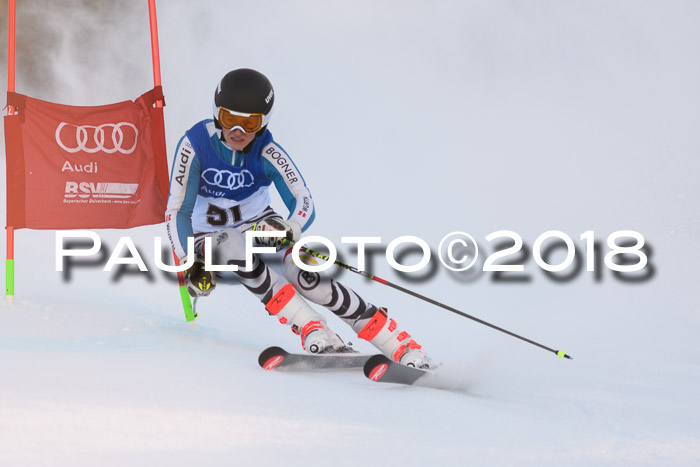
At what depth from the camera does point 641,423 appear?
9.37 feet

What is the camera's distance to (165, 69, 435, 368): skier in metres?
3.29

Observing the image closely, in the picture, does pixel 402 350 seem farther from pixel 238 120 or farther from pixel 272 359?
pixel 238 120

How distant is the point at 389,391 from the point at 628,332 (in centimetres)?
268

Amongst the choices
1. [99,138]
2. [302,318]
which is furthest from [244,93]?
[99,138]

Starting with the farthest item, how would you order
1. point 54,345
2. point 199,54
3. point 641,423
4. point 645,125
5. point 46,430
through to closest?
1. point 199,54
2. point 645,125
3. point 54,345
4. point 641,423
5. point 46,430

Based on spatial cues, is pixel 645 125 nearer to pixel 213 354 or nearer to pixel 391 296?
pixel 391 296

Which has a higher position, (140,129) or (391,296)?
(140,129)

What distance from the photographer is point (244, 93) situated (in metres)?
3.24

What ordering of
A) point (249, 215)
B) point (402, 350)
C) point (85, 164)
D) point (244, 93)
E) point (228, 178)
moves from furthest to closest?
point (85, 164)
point (249, 215)
point (228, 178)
point (402, 350)
point (244, 93)

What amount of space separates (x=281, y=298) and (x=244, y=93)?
0.92m

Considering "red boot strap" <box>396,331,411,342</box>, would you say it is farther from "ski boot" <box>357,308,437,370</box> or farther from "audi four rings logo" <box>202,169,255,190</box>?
"audi four rings logo" <box>202,169,255,190</box>

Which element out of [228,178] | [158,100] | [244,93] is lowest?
[228,178]

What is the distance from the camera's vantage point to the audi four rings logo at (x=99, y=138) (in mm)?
4246

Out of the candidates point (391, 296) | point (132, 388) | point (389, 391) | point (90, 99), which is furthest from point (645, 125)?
point (132, 388)
